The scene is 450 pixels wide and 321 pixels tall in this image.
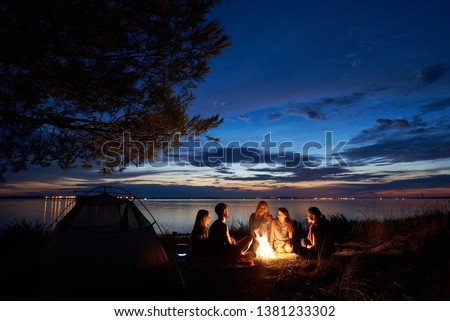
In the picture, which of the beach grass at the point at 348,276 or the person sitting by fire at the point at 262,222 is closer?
the beach grass at the point at 348,276

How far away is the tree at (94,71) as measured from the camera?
4758 millimetres

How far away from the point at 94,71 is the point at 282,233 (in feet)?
18.5

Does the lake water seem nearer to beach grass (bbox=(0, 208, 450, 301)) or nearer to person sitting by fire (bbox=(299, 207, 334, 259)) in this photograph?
beach grass (bbox=(0, 208, 450, 301))

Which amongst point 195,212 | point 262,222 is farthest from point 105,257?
point 195,212

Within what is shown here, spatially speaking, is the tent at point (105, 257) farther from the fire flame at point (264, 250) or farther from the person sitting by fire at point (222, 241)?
the fire flame at point (264, 250)

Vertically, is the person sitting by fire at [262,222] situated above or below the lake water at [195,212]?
above

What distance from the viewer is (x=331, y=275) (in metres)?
5.44

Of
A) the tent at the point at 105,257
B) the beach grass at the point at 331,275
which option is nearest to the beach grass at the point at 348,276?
the beach grass at the point at 331,275

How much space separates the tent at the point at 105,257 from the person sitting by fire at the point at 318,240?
2.98 meters

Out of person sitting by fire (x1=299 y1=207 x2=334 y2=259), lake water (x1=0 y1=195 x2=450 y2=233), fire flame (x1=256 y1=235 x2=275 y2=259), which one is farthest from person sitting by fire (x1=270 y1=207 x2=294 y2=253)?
lake water (x1=0 y1=195 x2=450 y2=233)

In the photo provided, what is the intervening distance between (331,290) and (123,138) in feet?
18.2

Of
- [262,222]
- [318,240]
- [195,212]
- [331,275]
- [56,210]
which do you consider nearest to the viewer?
[331,275]

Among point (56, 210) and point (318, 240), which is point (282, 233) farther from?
point (56, 210)
